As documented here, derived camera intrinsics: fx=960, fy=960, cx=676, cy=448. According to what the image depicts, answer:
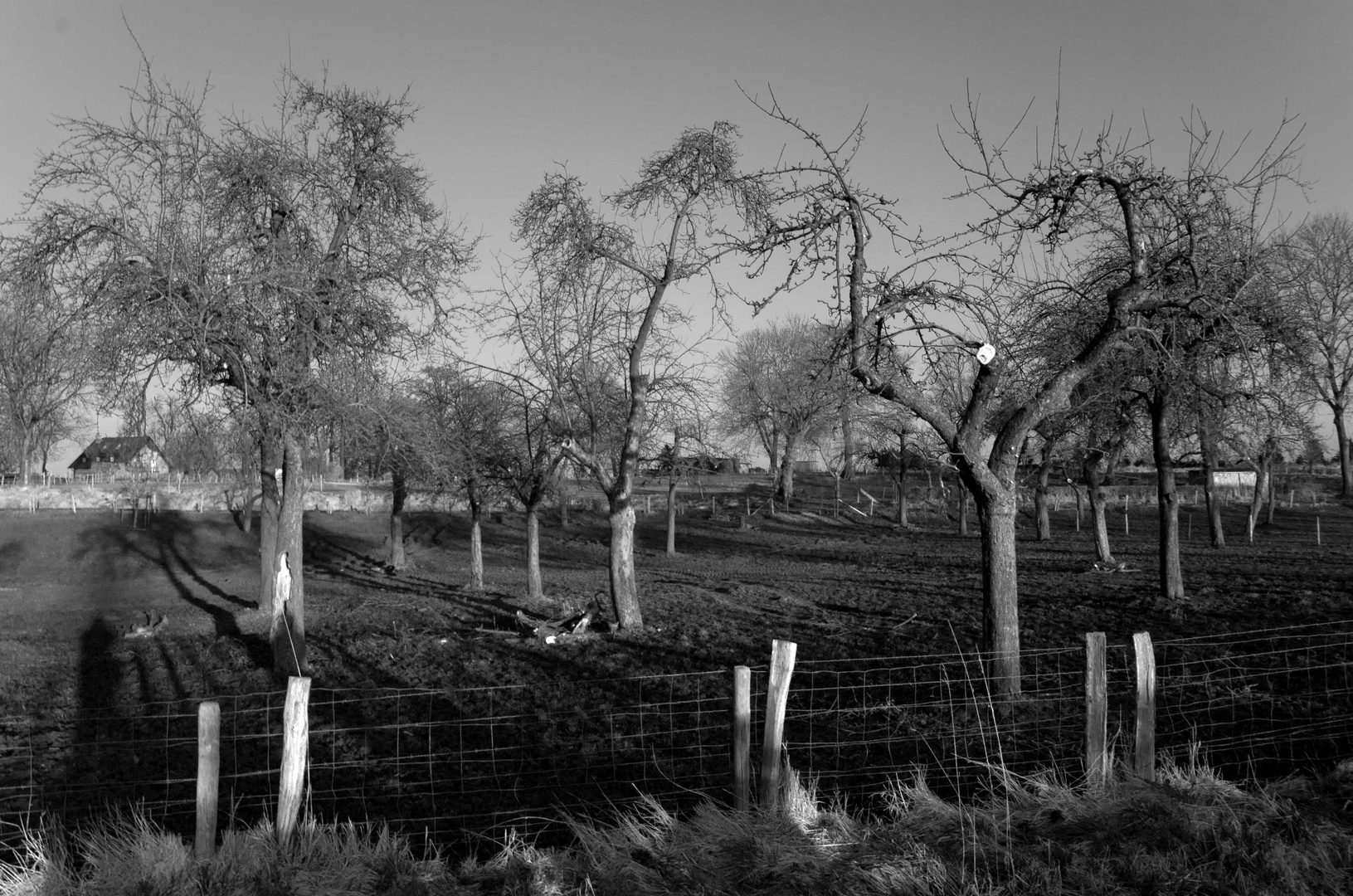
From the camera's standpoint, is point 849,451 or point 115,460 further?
point 115,460

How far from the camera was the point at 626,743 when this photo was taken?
8.04 m

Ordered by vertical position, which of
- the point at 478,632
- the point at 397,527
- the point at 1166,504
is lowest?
the point at 478,632

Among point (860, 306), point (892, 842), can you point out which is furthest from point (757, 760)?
point (860, 306)

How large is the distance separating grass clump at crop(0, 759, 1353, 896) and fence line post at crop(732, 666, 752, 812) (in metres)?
0.14

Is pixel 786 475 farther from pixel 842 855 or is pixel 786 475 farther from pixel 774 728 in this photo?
pixel 842 855

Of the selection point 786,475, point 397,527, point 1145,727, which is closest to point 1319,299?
point 1145,727

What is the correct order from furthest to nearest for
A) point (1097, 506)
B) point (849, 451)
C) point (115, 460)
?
point (115, 460) < point (849, 451) < point (1097, 506)

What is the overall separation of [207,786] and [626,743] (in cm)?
374

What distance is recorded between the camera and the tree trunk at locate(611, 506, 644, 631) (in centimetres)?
1473

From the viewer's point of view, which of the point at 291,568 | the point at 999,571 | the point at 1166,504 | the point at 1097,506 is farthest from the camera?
the point at 1097,506

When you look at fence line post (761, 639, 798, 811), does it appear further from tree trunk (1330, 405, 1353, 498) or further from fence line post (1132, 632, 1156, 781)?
tree trunk (1330, 405, 1353, 498)

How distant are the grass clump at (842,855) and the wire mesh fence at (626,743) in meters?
0.56

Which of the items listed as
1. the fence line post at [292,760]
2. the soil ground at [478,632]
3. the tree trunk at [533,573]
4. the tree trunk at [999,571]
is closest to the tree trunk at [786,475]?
the soil ground at [478,632]

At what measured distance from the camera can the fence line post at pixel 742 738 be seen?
5.51 m
